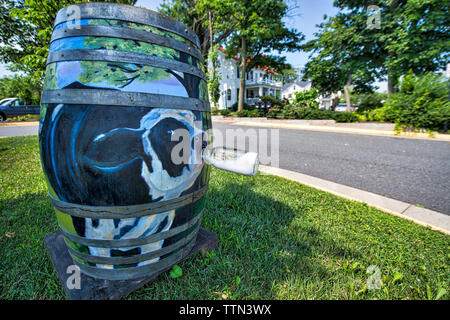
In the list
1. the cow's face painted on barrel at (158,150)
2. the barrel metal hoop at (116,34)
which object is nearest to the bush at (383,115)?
the cow's face painted on barrel at (158,150)

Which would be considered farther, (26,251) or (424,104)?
(424,104)

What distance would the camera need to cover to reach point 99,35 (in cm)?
104

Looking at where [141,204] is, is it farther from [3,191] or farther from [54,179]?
[3,191]

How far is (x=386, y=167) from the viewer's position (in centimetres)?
470

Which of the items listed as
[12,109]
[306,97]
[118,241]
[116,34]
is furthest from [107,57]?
[12,109]

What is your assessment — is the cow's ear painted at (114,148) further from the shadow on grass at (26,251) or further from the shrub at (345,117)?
the shrub at (345,117)

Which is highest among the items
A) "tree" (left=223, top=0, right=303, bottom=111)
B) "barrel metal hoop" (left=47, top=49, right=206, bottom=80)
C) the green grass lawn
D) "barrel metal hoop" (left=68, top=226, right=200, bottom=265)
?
"tree" (left=223, top=0, right=303, bottom=111)

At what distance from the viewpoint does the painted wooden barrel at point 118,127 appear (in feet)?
3.41

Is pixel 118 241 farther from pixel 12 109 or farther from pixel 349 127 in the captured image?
pixel 12 109

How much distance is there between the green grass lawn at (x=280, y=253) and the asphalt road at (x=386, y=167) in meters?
1.28

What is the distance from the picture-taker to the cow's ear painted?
1045 mm

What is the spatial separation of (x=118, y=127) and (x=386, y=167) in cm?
554

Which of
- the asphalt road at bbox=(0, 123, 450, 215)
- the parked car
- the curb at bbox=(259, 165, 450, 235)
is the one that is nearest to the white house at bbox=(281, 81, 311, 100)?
the parked car

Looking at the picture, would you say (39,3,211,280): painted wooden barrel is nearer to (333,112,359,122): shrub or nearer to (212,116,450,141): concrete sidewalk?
(212,116,450,141): concrete sidewalk
